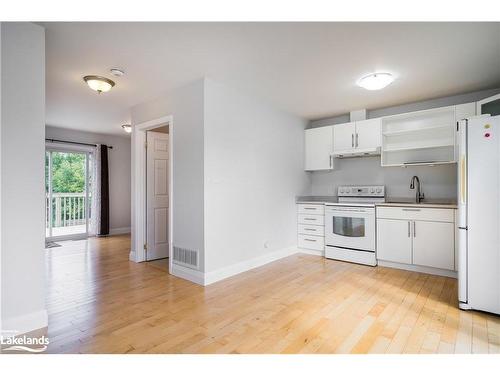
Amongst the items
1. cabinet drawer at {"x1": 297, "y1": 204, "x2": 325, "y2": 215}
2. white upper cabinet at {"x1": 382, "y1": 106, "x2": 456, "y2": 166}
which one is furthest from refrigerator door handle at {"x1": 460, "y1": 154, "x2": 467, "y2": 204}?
cabinet drawer at {"x1": 297, "y1": 204, "x2": 325, "y2": 215}

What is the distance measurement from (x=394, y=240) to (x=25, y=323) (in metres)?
4.05

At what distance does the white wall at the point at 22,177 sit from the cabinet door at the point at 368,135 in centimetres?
402

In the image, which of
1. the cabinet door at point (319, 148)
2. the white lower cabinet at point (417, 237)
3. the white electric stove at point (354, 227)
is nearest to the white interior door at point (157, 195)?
the cabinet door at point (319, 148)

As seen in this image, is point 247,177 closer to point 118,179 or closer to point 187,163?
point 187,163

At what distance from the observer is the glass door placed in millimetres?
5891

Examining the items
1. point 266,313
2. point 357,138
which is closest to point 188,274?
point 266,313

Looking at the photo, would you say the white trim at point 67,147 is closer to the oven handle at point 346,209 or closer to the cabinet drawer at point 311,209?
the cabinet drawer at point 311,209

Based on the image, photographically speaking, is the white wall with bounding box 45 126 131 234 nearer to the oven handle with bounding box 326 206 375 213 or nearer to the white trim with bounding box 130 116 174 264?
the white trim with bounding box 130 116 174 264

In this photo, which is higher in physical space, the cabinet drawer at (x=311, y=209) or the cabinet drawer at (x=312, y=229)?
the cabinet drawer at (x=311, y=209)

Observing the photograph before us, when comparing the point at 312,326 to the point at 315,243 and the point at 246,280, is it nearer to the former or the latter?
the point at 246,280

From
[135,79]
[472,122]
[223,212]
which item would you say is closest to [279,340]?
[223,212]

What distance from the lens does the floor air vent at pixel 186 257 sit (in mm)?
3257

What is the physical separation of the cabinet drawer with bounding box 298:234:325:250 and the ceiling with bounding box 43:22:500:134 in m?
2.22
